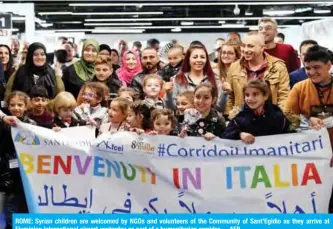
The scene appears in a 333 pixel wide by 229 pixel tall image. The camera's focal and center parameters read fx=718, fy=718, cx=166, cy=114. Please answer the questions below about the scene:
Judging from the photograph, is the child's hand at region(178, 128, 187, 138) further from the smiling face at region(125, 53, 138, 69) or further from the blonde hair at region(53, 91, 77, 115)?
the smiling face at region(125, 53, 138, 69)

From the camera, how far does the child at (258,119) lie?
5.14 meters

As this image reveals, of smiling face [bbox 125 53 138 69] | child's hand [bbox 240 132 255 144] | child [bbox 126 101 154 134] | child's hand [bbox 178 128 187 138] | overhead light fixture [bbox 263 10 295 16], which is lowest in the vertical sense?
child's hand [bbox 240 132 255 144]

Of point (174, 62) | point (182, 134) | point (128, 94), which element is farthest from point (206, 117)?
point (174, 62)

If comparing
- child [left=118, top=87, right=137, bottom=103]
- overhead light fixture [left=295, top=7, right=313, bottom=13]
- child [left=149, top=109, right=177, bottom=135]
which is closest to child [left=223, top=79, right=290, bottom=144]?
child [left=149, top=109, right=177, bottom=135]

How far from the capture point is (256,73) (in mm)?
5969

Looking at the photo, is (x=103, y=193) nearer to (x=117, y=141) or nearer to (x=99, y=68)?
(x=117, y=141)

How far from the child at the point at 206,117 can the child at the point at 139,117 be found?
293 millimetres

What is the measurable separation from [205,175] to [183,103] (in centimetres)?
78

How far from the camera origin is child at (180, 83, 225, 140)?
5.29 meters

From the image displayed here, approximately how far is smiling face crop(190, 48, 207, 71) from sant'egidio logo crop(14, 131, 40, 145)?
1.59 m

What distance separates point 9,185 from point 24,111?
0.59 m

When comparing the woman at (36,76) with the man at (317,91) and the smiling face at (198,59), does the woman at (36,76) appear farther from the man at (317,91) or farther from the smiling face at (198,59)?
the man at (317,91)

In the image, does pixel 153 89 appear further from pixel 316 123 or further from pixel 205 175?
pixel 316 123

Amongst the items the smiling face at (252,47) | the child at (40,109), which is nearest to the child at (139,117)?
the child at (40,109)
